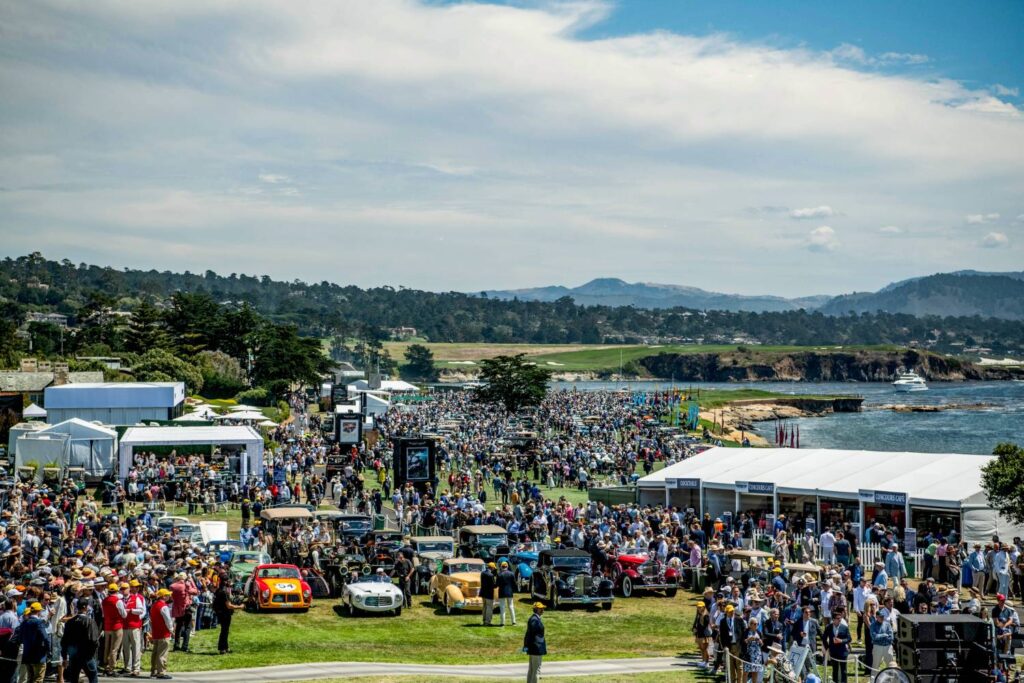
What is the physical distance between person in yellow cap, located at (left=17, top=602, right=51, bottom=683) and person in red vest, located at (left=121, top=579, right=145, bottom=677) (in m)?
1.92

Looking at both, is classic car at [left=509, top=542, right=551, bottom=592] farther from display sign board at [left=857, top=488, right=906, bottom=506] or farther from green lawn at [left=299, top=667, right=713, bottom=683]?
display sign board at [left=857, top=488, right=906, bottom=506]

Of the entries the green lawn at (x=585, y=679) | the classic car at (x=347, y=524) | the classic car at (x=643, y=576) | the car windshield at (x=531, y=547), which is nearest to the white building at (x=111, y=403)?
the classic car at (x=347, y=524)

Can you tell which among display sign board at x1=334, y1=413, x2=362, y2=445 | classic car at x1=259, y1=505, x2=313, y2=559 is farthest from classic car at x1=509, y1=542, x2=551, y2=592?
display sign board at x1=334, y1=413, x2=362, y2=445

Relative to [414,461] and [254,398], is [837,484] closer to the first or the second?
[414,461]

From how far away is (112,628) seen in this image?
1731cm

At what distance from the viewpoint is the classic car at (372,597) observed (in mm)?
23594

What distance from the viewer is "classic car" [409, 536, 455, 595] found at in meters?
26.3

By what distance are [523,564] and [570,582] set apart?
2237 millimetres

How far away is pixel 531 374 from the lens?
317 ft

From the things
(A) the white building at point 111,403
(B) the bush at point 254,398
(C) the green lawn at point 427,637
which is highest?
(A) the white building at point 111,403

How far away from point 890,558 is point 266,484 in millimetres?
24837

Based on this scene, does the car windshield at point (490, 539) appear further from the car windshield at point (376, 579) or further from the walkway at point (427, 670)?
the walkway at point (427, 670)

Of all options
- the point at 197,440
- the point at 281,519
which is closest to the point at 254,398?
the point at 197,440

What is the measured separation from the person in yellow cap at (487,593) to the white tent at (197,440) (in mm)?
21937
